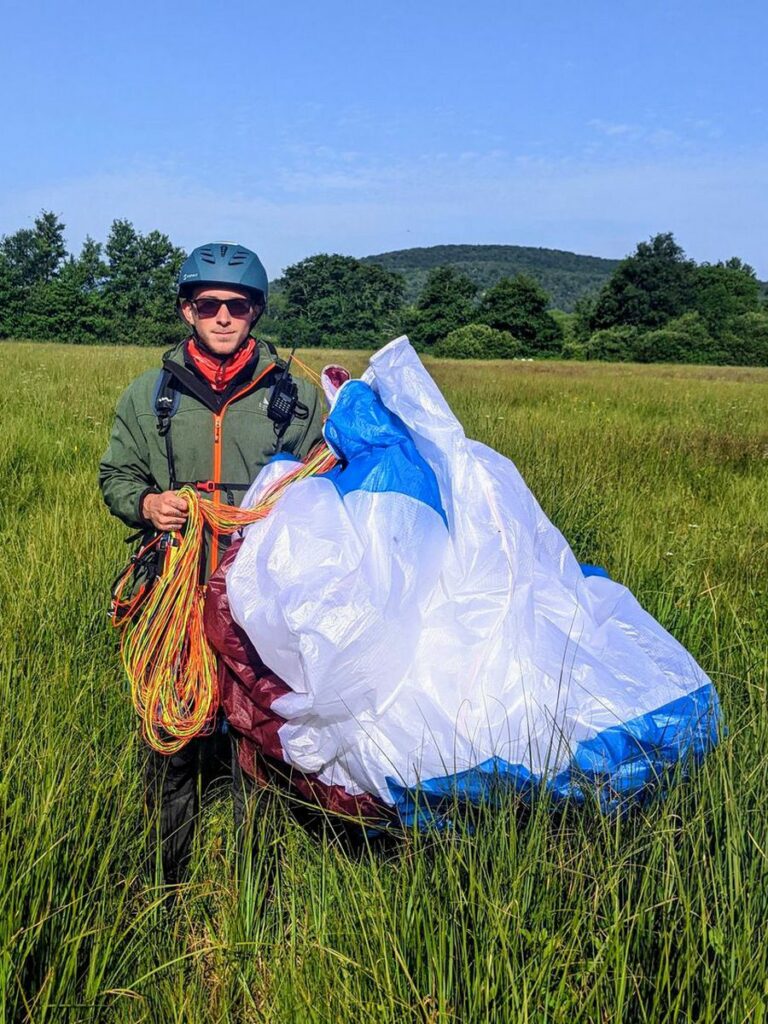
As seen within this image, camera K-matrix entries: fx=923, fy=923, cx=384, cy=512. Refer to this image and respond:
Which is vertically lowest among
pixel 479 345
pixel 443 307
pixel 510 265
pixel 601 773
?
pixel 601 773

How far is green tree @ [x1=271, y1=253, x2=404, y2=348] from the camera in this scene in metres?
63.9

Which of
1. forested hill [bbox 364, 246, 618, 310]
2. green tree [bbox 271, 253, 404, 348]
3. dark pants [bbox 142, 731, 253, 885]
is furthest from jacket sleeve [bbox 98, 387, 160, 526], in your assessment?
forested hill [bbox 364, 246, 618, 310]

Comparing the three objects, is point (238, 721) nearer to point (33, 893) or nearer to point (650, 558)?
point (33, 893)

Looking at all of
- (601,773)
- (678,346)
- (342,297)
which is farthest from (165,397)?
(342,297)

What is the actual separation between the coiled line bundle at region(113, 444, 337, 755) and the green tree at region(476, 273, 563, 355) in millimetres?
54405

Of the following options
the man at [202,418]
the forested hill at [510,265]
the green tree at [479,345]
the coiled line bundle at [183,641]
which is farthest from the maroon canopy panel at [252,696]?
the forested hill at [510,265]

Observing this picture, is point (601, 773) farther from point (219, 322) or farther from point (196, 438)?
point (219, 322)

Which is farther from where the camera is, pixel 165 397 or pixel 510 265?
pixel 510 265

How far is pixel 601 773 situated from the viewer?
5.86ft

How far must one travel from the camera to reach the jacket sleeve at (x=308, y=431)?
2.71m

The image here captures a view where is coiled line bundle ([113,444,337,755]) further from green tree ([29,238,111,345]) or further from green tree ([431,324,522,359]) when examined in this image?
green tree ([29,238,111,345])

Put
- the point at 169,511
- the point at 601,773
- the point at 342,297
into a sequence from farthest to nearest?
the point at 342,297 < the point at 169,511 < the point at 601,773

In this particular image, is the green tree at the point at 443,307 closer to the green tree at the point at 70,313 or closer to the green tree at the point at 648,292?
the green tree at the point at 648,292

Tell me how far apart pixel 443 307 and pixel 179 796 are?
5883 centimetres
